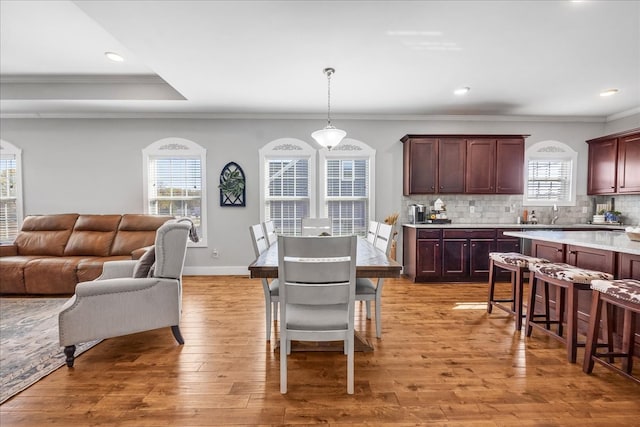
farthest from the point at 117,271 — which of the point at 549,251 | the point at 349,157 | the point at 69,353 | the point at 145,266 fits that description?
the point at 549,251

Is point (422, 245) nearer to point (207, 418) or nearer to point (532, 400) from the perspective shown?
point (532, 400)

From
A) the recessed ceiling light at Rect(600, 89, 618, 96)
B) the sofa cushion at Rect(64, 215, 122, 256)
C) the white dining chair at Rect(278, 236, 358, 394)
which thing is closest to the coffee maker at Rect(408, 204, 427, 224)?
the recessed ceiling light at Rect(600, 89, 618, 96)

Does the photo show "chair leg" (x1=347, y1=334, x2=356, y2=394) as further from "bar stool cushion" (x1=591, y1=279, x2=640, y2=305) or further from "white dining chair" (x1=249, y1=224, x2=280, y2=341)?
"bar stool cushion" (x1=591, y1=279, x2=640, y2=305)

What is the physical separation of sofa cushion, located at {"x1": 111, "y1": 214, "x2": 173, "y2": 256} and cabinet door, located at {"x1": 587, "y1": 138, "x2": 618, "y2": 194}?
696cm

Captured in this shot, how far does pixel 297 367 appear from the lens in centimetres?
212

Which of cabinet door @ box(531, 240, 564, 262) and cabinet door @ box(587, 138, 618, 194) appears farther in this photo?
cabinet door @ box(587, 138, 618, 194)

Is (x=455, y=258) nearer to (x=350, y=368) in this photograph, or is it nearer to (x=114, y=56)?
(x=350, y=368)

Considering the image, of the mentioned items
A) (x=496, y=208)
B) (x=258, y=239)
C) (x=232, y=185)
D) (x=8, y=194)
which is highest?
(x=232, y=185)

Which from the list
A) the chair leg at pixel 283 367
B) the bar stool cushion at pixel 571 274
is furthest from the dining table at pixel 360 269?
the bar stool cushion at pixel 571 274

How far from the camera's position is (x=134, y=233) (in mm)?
4234

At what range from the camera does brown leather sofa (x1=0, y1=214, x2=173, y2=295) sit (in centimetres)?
362

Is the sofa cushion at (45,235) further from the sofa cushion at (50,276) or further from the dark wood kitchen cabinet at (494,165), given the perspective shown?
the dark wood kitchen cabinet at (494,165)

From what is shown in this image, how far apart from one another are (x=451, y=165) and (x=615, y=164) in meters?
2.52

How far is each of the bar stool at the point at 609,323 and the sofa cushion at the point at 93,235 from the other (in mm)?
5364
